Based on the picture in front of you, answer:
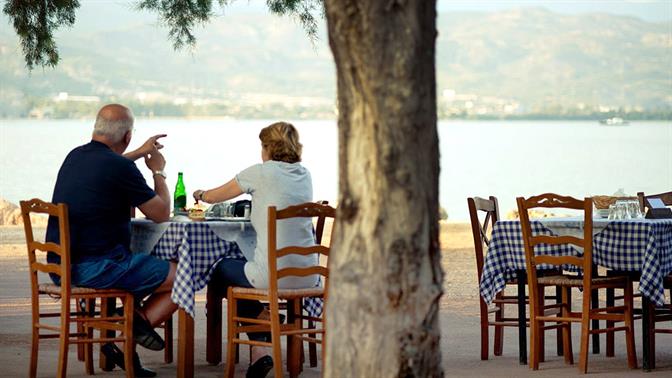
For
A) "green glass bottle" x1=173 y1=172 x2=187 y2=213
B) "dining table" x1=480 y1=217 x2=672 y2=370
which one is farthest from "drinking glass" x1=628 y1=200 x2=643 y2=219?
"green glass bottle" x1=173 y1=172 x2=187 y2=213

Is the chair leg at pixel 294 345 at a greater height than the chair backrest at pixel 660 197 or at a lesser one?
lesser

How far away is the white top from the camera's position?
5629 mm

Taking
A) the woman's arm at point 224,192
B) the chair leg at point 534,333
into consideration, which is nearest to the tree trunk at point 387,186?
the woman's arm at point 224,192

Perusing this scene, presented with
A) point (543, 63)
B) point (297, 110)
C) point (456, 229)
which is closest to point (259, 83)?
point (297, 110)

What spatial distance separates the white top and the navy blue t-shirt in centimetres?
46

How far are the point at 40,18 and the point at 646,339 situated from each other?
4832mm

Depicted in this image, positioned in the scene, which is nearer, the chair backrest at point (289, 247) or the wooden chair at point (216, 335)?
the chair backrest at point (289, 247)

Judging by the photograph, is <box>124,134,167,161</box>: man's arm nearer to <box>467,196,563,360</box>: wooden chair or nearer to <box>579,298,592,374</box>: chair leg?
<box>467,196,563,360</box>: wooden chair

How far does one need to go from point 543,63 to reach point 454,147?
25.6m

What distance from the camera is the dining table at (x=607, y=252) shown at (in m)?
6.17

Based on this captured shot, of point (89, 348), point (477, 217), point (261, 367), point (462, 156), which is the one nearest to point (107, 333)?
point (89, 348)

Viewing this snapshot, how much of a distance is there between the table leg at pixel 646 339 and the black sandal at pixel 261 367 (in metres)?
1.73

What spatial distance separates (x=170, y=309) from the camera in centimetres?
591

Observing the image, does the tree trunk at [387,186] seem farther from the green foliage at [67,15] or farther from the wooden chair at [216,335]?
the green foliage at [67,15]
